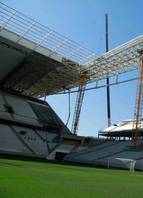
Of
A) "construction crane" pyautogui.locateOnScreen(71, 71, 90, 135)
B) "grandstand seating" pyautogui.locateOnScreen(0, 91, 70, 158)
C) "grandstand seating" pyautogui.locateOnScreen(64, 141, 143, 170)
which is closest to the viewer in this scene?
"grandstand seating" pyautogui.locateOnScreen(64, 141, 143, 170)

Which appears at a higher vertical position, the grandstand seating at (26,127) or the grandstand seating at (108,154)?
the grandstand seating at (26,127)

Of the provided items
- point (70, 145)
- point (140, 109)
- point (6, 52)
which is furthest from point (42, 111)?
point (140, 109)

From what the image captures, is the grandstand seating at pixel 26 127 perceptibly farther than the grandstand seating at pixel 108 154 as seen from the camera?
Yes

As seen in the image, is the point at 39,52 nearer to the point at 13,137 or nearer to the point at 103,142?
the point at 13,137

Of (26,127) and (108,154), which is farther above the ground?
(26,127)

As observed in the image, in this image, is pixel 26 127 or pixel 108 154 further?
pixel 26 127

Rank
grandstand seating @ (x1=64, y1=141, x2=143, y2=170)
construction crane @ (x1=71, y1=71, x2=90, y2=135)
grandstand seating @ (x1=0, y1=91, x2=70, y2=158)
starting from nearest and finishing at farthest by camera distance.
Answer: grandstand seating @ (x1=64, y1=141, x2=143, y2=170) < grandstand seating @ (x1=0, y1=91, x2=70, y2=158) < construction crane @ (x1=71, y1=71, x2=90, y2=135)

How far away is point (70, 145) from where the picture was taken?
50125 millimetres

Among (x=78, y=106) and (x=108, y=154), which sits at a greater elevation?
(x=78, y=106)

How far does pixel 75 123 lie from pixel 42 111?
5.75 meters

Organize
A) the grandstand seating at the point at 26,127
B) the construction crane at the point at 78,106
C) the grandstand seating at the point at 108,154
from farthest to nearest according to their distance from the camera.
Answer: the construction crane at the point at 78,106, the grandstand seating at the point at 26,127, the grandstand seating at the point at 108,154

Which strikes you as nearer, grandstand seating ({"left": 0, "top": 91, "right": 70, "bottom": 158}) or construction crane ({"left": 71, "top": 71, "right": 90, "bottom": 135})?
grandstand seating ({"left": 0, "top": 91, "right": 70, "bottom": 158})

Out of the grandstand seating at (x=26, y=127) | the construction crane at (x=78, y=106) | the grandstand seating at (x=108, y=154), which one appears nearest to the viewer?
the grandstand seating at (x=108, y=154)

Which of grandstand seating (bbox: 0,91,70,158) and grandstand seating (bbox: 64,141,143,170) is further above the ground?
grandstand seating (bbox: 0,91,70,158)
